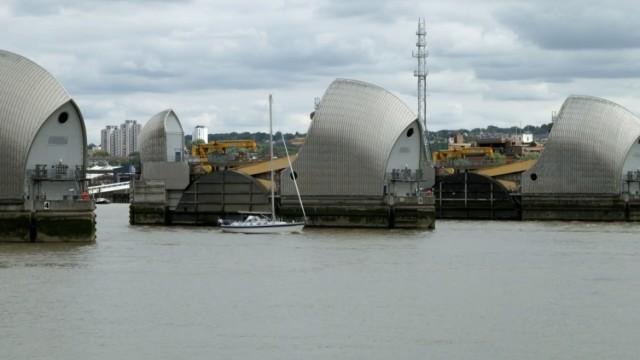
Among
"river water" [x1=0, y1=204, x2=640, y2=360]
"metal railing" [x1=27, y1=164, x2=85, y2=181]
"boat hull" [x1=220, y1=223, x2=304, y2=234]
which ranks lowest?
"river water" [x1=0, y1=204, x2=640, y2=360]

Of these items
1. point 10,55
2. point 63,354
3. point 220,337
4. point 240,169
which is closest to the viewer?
point 63,354

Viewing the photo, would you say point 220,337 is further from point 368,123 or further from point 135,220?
point 135,220

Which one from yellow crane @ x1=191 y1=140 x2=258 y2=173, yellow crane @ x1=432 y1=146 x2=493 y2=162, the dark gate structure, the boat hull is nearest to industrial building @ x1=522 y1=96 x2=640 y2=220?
the dark gate structure

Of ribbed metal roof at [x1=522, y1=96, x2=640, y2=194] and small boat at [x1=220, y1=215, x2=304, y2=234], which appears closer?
small boat at [x1=220, y1=215, x2=304, y2=234]

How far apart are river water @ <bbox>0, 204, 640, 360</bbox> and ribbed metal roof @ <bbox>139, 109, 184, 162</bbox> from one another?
23.2m

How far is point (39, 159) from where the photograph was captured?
186ft

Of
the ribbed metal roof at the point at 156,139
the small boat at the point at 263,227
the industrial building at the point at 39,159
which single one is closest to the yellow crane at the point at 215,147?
the ribbed metal roof at the point at 156,139

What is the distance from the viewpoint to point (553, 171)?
85000 mm

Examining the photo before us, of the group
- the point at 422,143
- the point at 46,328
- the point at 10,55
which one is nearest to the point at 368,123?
the point at 422,143

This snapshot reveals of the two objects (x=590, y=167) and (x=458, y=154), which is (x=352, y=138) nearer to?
(x=590, y=167)

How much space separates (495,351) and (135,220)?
49.0 m

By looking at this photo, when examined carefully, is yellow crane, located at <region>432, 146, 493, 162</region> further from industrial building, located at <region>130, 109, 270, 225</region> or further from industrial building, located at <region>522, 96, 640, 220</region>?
industrial building, located at <region>130, 109, 270, 225</region>

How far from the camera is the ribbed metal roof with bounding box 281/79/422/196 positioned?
235 feet

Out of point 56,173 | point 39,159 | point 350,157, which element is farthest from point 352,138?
point 39,159
